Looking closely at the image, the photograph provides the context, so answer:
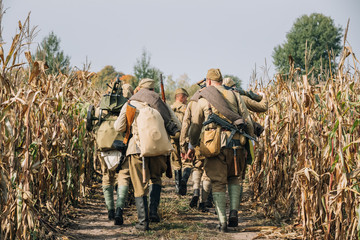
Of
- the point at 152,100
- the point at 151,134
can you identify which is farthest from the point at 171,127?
the point at 151,134

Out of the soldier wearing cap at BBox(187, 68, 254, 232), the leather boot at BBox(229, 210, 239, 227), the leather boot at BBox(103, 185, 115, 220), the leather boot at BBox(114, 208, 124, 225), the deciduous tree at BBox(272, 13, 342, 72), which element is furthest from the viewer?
the deciduous tree at BBox(272, 13, 342, 72)

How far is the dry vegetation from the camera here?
3.47 meters

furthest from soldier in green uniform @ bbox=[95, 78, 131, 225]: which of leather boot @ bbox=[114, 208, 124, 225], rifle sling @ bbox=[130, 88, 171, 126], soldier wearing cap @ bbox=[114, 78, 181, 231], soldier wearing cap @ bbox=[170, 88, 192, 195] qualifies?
soldier wearing cap @ bbox=[170, 88, 192, 195]

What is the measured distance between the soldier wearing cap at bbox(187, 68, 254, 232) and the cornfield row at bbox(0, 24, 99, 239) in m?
1.75

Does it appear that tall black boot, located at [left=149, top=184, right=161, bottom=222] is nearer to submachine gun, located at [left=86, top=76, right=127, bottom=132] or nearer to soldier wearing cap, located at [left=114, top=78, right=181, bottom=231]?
soldier wearing cap, located at [left=114, top=78, right=181, bottom=231]

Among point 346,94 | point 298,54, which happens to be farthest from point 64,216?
point 298,54

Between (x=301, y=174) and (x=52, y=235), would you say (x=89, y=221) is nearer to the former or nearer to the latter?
(x=52, y=235)

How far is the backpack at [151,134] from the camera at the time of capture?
483cm

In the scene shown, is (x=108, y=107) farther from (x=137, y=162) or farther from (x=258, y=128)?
(x=258, y=128)

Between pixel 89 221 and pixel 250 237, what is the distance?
233 cm

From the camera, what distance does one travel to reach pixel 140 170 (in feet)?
16.7

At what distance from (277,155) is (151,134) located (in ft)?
6.53

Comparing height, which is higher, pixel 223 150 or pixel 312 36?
pixel 312 36

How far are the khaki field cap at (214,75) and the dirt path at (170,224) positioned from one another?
2.05m
